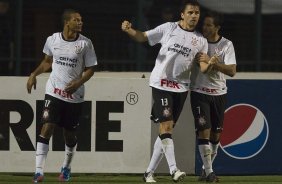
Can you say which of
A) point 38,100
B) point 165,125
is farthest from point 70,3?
point 165,125

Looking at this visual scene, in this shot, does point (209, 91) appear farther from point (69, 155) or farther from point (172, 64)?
point (69, 155)

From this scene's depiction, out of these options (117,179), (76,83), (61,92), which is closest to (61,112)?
(61,92)

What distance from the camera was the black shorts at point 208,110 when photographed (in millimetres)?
13766

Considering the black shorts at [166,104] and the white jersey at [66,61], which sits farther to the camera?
the white jersey at [66,61]

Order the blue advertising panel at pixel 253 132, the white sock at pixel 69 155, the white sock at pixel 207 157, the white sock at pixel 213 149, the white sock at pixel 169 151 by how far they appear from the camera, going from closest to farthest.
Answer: the white sock at pixel 169 151 → the white sock at pixel 207 157 → the white sock at pixel 69 155 → the white sock at pixel 213 149 → the blue advertising panel at pixel 253 132

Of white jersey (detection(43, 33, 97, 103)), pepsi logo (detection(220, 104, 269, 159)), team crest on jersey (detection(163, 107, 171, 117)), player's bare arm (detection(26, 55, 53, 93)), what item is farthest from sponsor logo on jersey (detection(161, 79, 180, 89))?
pepsi logo (detection(220, 104, 269, 159))

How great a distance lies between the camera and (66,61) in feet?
44.7

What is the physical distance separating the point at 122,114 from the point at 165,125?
6.71 ft

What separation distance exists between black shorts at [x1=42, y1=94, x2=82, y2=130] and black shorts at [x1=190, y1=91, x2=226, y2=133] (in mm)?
1373

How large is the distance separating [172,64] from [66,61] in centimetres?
126

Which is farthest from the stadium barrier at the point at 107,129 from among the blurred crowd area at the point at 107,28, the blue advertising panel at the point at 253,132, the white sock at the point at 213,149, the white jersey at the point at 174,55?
the blurred crowd area at the point at 107,28

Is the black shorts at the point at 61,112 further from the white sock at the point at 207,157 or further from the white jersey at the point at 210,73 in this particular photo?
the white sock at the point at 207,157

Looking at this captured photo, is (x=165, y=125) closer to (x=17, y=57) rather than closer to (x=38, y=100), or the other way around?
(x=38, y=100)

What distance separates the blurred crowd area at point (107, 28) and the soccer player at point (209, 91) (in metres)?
3.54
